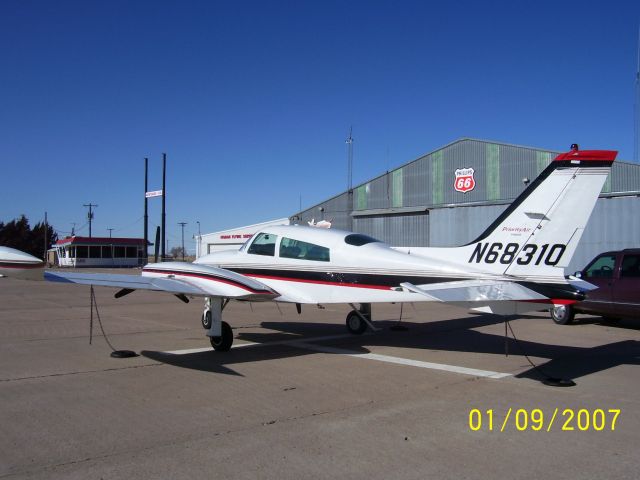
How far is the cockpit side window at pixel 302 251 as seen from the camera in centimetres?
998

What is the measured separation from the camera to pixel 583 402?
6.32 meters

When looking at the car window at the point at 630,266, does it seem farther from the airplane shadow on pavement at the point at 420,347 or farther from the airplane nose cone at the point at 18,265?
the airplane nose cone at the point at 18,265

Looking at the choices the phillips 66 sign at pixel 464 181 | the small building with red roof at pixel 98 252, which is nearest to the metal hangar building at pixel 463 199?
the phillips 66 sign at pixel 464 181

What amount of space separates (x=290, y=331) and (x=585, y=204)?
697 cm

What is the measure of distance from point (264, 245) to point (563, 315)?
8477 mm

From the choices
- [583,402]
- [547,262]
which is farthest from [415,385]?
[547,262]

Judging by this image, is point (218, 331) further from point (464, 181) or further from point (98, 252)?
point (98, 252)

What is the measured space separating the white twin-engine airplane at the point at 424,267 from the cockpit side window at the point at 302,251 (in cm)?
2

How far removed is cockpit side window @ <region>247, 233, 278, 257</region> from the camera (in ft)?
35.7

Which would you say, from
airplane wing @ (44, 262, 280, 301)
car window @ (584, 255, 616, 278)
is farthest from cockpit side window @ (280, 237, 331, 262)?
car window @ (584, 255, 616, 278)

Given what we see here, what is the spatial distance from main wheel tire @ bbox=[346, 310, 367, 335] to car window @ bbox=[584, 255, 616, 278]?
6805mm

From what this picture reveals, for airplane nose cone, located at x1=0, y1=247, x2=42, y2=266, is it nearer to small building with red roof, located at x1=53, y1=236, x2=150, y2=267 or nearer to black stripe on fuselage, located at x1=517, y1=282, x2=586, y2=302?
black stripe on fuselage, located at x1=517, y1=282, x2=586, y2=302

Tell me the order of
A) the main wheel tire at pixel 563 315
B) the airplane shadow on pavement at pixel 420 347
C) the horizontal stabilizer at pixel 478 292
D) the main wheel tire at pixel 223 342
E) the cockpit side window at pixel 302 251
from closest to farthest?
1. the horizontal stabilizer at pixel 478 292
2. the airplane shadow on pavement at pixel 420 347
3. the main wheel tire at pixel 223 342
4. the cockpit side window at pixel 302 251
5. the main wheel tire at pixel 563 315

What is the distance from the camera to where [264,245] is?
11.1 meters
